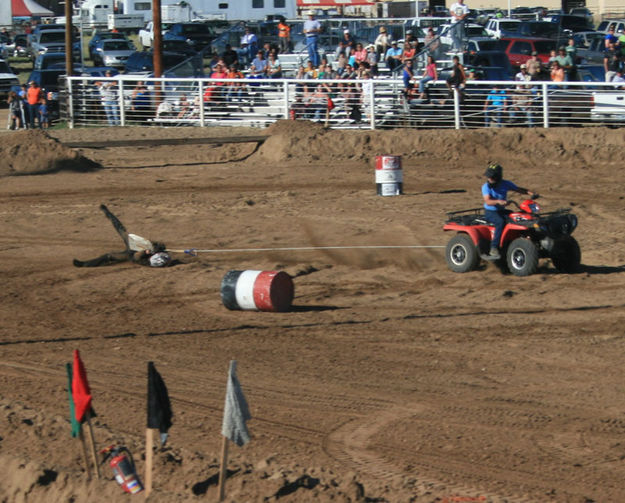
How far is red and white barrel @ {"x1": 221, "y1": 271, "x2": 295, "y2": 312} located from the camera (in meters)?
11.3

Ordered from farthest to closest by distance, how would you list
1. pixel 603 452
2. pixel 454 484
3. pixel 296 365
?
pixel 296 365 → pixel 603 452 → pixel 454 484

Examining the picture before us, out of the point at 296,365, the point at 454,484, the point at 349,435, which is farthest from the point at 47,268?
the point at 454,484

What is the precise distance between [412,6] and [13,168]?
1432 inches

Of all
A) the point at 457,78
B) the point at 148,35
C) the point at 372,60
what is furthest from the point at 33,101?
the point at 148,35

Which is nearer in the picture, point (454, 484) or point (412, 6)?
point (454, 484)

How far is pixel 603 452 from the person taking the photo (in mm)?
7191

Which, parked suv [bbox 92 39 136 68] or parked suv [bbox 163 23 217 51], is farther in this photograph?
parked suv [bbox 163 23 217 51]

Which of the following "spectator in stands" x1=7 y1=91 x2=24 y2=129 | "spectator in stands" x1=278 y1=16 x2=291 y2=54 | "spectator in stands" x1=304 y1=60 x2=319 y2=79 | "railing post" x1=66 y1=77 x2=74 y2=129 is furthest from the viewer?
"spectator in stands" x1=278 y1=16 x2=291 y2=54

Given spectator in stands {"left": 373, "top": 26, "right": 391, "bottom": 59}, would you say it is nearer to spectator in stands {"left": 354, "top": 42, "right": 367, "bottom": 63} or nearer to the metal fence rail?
spectator in stands {"left": 354, "top": 42, "right": 367, "bottom": 63}

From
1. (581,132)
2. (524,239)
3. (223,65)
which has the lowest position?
(524,239)

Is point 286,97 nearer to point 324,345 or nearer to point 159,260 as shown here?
point 159,260

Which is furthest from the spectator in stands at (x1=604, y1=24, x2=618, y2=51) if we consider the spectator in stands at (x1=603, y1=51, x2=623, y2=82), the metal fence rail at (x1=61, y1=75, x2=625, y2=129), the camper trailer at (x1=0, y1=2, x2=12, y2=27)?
the camper trailer at (x1=0, y1=2, x2=12, y2=27)

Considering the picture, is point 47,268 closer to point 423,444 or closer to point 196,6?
point 423,444

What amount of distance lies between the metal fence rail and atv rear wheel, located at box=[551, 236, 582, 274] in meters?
10.2
